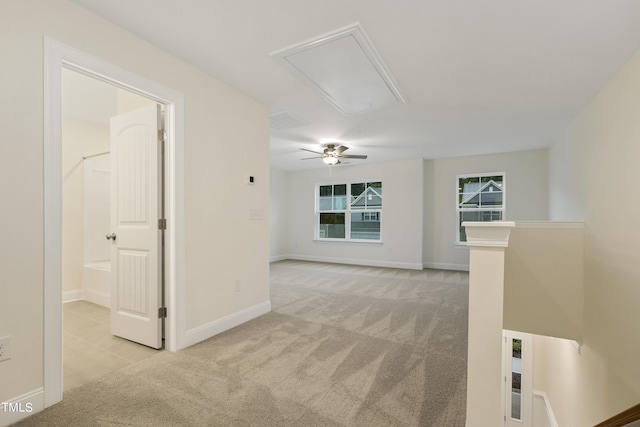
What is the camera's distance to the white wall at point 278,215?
25.5 feet

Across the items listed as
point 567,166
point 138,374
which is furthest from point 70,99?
point 567,166

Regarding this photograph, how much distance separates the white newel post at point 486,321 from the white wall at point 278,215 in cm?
656

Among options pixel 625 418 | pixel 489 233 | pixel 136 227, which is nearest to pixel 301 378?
pixel 489 233

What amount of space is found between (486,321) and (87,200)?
5.27 m

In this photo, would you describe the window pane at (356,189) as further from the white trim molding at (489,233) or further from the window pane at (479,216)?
the white trim molding at (489,233)

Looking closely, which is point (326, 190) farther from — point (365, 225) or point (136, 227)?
point (136, 227)

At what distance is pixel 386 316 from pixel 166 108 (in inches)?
129

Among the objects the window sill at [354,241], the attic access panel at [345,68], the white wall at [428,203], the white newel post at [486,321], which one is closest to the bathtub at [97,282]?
the attic access panel at [345,68]

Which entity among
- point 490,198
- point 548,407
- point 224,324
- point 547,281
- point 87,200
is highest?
point 490,198

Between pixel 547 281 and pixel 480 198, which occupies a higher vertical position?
pixel 480 198

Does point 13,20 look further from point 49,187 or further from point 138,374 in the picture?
point 138,374

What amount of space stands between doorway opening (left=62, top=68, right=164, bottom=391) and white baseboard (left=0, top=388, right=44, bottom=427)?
141 centimetres

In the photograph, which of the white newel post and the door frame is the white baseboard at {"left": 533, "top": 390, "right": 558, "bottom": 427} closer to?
the white newel post

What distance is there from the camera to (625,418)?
1.63ft
